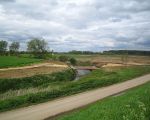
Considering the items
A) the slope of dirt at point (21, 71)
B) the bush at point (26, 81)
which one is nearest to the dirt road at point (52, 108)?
the bush at point (26, 81)

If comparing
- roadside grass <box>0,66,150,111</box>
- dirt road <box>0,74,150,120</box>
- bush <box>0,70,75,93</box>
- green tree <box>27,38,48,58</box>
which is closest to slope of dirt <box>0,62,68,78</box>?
bush <box>0,70,75,93</box>

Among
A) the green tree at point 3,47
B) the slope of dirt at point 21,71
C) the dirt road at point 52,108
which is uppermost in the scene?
the green tree at point 3,47

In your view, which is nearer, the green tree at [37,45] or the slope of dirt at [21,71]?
the slope of dirt at [21,71]

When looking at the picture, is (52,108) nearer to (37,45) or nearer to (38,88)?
(38,88)

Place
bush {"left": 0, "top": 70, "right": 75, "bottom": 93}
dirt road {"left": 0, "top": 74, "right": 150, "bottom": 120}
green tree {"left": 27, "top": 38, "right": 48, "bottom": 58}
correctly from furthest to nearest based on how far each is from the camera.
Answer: green tree {"left": 27, "top": 38, "right": 48, "bottom": 58} < bush {"left": 0, "top": 70, "right": 75, "bottom": 93} < dirt road {"left": 0, "top": 74, "right": 150, "bottom": 120}

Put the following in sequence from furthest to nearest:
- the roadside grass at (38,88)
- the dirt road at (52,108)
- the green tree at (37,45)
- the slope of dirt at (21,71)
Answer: the green tree at (37,45), the slope of dirt at (21,71), the roadside grass at (38,88), the dirt road at (52,108)

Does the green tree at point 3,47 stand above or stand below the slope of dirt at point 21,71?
above

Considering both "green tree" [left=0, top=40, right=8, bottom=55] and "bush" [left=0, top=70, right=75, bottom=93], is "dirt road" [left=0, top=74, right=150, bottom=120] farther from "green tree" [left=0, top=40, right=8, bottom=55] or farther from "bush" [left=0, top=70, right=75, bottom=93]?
"green tree" [left=0, top=40, right=8, bottom=55]

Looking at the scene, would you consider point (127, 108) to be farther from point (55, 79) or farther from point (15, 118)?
point (55, 79)

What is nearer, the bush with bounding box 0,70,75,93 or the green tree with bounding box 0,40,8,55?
the bush with bounding box 0,70,75,93

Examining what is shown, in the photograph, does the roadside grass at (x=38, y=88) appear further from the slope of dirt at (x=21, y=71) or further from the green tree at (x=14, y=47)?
the green tree at (x=14, y=47)

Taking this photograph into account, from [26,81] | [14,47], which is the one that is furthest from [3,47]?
[26,81]

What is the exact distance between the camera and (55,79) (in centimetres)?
5850

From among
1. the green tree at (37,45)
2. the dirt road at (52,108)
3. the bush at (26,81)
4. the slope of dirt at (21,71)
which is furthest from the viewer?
the green tree at (37,45)
